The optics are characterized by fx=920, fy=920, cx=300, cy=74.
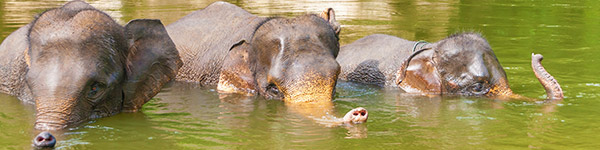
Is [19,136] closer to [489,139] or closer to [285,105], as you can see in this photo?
[285,105]

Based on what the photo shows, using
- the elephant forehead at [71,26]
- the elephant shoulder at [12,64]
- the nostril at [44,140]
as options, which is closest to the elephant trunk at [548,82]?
the elephant forehead at [71,26]

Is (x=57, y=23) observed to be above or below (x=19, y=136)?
above

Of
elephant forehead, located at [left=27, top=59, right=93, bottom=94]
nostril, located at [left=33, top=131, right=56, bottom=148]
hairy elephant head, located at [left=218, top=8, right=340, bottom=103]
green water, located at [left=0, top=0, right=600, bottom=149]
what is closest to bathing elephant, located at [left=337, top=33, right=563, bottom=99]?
green water, located at [left=0, top=0, right=600, bottom=149]

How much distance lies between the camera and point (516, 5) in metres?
21.6

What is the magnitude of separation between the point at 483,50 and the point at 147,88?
11.5ft

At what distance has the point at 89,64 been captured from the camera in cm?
649

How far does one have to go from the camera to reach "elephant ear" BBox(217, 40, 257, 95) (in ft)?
29.8

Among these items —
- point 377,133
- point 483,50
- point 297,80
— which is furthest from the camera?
point 483,50

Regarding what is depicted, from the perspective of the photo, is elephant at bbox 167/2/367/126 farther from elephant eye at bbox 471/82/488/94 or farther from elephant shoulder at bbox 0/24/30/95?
elephant shoulder at bbox 0/24/30/95

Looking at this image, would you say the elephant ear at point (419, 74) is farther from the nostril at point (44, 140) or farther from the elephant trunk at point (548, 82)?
the nostril at point (44, 140)

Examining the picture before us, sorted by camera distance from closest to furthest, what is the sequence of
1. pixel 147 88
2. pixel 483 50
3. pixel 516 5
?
1. pixel 147 88
2. pixel 483 50
3. pixel 516 5

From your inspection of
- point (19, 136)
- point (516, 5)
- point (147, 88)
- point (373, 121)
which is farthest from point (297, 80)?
point (516, 5)

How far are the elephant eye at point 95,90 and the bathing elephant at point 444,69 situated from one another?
3.80 metres

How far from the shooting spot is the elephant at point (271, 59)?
809 cm
